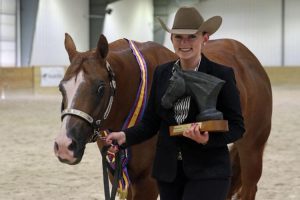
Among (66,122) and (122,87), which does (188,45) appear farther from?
(122,87)

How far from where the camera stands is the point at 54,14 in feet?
78.2

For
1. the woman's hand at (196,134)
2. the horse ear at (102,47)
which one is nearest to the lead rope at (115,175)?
the horse ear at (102,47)

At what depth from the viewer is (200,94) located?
2.23 metres

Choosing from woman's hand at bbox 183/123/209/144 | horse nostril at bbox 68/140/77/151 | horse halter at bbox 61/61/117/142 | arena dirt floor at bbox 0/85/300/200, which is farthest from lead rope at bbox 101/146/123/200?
arena dirt floor at bbox 0/85/300/200

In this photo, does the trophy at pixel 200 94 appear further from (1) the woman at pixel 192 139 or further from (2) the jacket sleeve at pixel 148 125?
(2) the jacket sleeve at pixel 148 125

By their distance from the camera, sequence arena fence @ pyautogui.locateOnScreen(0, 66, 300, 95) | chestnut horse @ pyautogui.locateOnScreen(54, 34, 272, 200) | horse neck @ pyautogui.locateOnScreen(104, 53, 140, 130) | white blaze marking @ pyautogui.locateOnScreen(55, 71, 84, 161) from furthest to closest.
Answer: arena fence @ pyautogui.locateOnScreen(0, 66, 300, 95) → horse neck @ pyautogui.locateOnScreen(104, 53, 140, 130) → chestnut horse @ pyautogui.locateOnScreen(54, 34, 272, 200) → white blaze marking @ pyautogui.locateOnScreen(55, 71, 84, 161)

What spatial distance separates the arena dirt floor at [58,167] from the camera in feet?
16.6

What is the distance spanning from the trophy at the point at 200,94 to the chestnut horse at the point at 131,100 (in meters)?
0.48

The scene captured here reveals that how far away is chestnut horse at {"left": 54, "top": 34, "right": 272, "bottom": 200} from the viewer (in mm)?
2529

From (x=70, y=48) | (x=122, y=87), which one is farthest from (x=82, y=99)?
(x=122, y=87)

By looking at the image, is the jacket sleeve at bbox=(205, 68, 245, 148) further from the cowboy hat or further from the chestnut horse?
the chestnut horse

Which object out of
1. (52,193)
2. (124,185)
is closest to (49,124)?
(52,193)

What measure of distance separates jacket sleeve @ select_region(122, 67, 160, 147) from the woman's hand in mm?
365

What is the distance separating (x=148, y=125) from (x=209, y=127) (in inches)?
18.5
